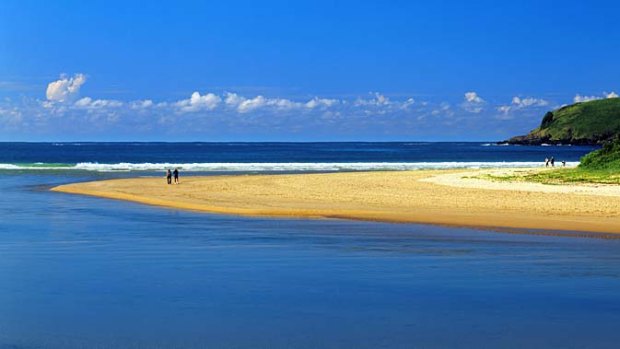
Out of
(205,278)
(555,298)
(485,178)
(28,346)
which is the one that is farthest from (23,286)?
(485,178)

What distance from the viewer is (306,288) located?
1598cm

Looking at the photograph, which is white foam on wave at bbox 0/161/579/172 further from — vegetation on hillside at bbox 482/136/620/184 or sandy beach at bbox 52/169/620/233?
vegetation on hillside at bbox 482/136/620/184

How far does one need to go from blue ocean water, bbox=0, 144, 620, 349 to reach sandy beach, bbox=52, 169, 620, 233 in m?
2.94

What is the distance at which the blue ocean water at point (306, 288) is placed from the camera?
12.3 m

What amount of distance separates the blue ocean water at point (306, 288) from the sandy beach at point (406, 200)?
2.94 meters

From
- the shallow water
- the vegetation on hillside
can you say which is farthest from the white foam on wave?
the shallow water

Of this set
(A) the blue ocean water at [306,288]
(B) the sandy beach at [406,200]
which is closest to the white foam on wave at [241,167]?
(B) the sandy beach at [406,200]

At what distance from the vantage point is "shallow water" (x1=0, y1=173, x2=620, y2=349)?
12.3 meters

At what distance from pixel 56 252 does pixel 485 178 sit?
35619 millimetres

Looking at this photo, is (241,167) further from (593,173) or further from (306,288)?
(306,288)

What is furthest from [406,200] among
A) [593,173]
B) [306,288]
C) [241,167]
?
[241,167]

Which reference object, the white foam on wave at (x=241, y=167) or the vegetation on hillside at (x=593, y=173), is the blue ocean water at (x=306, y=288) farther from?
the white foam on wave at (x=241, y=167)

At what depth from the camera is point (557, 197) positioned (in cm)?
3609

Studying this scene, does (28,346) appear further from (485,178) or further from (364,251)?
(485,178)
